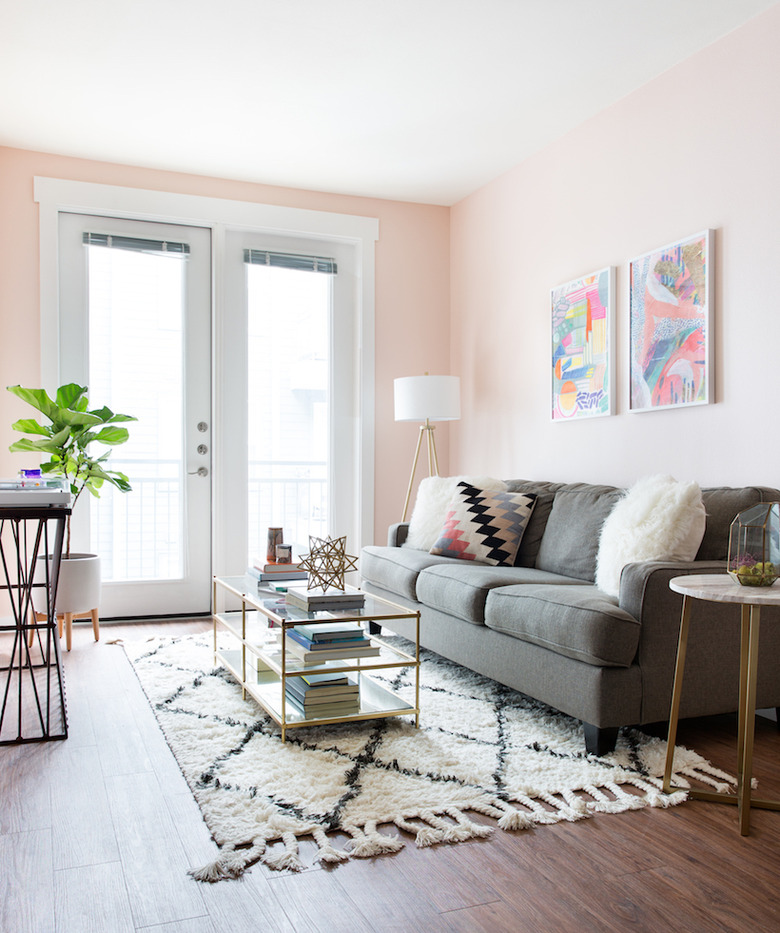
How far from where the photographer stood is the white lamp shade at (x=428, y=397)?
463cm

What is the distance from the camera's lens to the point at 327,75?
3.61m

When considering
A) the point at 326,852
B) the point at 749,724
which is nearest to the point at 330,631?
the point at 326,852

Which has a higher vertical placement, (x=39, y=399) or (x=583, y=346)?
(x=583, y=346)

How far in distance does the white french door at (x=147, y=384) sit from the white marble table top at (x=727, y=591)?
3.38 meters

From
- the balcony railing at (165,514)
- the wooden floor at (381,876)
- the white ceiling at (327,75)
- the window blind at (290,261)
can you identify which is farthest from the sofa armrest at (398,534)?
the wooden floor at (381,876)

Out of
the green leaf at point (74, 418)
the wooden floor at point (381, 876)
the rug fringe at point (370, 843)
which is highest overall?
the green leaf at point (74, 418)

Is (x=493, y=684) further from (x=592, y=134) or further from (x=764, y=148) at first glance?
(x=592, y=134)

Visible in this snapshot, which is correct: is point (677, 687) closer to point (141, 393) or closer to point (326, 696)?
point (326, 696)

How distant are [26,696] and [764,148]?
349 centimetres

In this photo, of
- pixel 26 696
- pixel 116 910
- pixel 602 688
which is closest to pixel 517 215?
pixel 602 688

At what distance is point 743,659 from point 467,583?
3.97ft

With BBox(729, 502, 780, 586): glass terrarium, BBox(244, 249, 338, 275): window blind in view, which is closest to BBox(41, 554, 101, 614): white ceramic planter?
BBox(244, 249, 338, 275): window blind

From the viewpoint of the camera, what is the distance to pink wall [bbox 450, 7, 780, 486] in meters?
3.04

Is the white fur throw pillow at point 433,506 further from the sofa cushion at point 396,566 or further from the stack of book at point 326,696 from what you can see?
the stack of book at point 326,696
